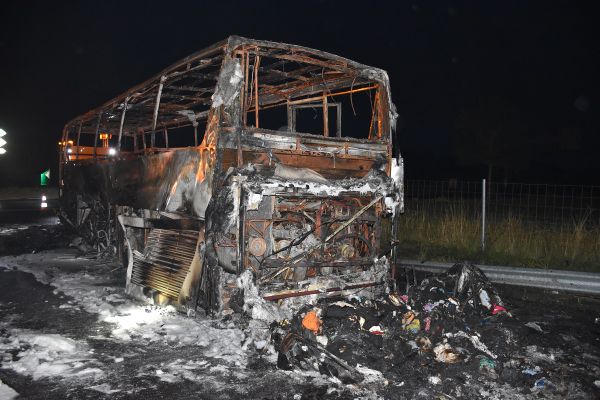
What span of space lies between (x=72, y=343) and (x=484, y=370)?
12.3ft

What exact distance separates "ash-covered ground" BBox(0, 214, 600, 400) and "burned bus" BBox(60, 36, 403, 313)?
450mm

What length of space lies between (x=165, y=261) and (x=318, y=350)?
103 inches

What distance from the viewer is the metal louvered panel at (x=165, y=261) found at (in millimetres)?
5246

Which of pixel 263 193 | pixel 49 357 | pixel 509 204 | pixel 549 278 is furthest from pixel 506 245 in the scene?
pixel 49 357

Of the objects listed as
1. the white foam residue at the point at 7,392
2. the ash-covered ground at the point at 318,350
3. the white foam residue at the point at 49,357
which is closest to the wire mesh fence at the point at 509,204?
the ash-covered ground at the point at 318,350

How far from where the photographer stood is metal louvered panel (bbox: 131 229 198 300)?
17.2 ft

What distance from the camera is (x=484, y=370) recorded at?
144 inches

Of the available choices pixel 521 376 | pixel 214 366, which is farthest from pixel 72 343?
pixel 521 376

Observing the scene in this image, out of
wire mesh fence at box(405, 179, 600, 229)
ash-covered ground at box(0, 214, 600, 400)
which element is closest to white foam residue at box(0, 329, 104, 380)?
ash-covered ground at box(0, 214, 600, 400)

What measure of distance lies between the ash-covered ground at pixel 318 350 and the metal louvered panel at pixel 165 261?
299 millimetres

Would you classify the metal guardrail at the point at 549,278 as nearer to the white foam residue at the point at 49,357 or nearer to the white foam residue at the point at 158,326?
the white foam residue at the point at 158,326

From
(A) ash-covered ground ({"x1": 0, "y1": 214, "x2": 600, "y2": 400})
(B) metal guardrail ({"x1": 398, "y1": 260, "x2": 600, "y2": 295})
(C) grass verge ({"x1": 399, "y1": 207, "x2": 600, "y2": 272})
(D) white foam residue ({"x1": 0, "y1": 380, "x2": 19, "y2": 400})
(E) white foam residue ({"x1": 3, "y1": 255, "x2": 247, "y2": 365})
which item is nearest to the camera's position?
(D) white foam residue ({"x1": 0, "y1": 380, "x2": 19, "y2": 400})

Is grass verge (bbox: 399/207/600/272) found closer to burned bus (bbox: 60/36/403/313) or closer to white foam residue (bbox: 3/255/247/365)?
burned bus (bbox: 60/36/403/313)

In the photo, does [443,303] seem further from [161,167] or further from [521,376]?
[161,167]
